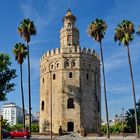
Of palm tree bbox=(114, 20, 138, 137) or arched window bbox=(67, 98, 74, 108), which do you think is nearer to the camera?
palm tree bbox=(114, 20, 138, 137)

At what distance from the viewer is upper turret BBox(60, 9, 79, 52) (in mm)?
65875

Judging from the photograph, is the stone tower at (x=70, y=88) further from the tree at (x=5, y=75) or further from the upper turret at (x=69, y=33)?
the tree at (x=5, y=75)

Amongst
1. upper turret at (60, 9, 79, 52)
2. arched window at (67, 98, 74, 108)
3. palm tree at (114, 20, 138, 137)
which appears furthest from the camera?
upper turret at (60, 9, 79, 52)

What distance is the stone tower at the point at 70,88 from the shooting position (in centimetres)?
6081

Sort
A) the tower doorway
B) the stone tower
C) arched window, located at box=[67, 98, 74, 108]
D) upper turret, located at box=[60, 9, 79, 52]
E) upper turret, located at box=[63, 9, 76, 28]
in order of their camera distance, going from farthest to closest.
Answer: upper turret, located at box=[63, 9, 76, 28] < upper turret, located at box=[60, 9, 79, 52] < arched window, located at box=[67, 98, 74, 108] < the stone tower < the tower doorway

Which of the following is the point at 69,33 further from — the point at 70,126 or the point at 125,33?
the point at 125,33

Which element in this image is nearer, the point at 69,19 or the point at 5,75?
the point at 5,75

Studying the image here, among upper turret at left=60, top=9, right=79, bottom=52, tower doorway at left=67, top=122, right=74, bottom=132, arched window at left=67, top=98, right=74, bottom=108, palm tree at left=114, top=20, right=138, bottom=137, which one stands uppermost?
upper turret at left=60, top=9, right=79, bottom=52

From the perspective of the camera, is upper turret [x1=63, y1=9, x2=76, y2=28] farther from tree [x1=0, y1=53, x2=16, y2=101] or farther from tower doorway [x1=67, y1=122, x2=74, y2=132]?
tree [x1=0, y1=53, x2=16, y2=101]

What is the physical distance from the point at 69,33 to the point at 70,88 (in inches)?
453

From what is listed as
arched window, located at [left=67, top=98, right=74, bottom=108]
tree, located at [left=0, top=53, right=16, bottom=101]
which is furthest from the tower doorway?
tree, located at [left=0, top=53, right=16, bottom=101]

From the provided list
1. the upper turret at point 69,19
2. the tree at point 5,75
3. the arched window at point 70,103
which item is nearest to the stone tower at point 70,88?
the arched window at point 70,103

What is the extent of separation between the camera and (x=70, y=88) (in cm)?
6147

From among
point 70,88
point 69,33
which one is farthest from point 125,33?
point 69,33
